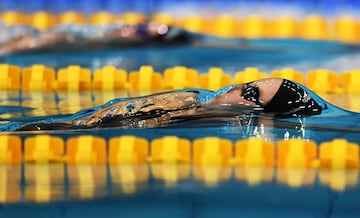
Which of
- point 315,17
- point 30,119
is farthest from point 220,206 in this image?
point 315,17

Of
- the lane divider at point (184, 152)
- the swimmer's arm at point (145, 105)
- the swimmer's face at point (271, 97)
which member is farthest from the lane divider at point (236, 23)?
the lane divider at point (184, 152)

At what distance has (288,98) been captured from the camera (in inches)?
155

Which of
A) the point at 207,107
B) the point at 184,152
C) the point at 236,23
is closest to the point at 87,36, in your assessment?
the point at 236,23

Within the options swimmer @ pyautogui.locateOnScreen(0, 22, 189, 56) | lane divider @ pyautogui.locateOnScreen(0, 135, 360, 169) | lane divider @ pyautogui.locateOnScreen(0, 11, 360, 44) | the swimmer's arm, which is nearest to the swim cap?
lane divider @ pyautogui.locateOnScreen(0, 135, 360, 169)

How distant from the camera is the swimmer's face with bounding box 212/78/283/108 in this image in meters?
3.92

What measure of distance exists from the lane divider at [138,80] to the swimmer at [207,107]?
1.21m

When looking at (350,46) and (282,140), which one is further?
(350,46)

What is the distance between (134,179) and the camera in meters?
3.32

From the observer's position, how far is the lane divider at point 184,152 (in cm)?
356

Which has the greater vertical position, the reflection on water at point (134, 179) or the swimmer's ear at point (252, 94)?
the swimmer's ear at point (252, 94)

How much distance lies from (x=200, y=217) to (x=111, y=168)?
2.50ft

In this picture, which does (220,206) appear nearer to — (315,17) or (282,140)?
(282,140)

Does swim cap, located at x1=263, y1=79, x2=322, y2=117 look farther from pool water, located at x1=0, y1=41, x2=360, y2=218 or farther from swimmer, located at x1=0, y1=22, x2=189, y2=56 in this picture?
swimmer, located at x1=0, y1=22, x2=189, y2=56

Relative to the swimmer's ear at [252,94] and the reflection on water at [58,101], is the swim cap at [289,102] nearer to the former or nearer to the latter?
the swimmer's ear at [252,94]
